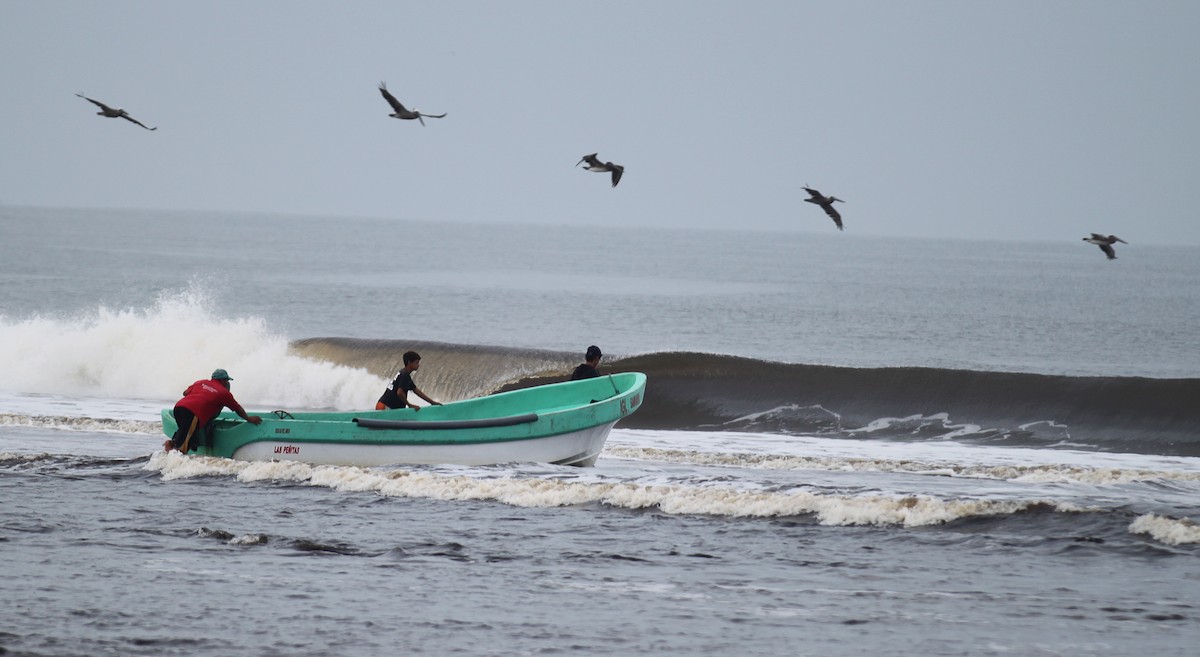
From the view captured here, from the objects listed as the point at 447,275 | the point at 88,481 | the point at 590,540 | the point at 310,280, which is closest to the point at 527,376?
the point at 88,481

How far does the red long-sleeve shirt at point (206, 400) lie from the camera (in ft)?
49.4

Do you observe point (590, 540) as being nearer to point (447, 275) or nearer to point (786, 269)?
point (447, 275)

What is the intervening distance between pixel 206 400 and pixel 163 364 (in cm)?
1457

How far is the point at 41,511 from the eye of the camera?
12406mm

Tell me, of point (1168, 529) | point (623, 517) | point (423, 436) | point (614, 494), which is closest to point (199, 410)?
point (423, 436)

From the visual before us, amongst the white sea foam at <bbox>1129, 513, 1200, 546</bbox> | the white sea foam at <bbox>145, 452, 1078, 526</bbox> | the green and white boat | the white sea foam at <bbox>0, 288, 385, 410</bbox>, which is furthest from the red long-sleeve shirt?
the white sea foam at <bbox>0, 288, 385, 410</bbox>

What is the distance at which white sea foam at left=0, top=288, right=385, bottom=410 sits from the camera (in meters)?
27.5

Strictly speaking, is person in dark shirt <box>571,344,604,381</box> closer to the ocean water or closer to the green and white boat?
the green and white boat

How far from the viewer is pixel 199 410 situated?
15.1 m

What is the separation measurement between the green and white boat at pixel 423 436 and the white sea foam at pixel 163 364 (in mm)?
11676

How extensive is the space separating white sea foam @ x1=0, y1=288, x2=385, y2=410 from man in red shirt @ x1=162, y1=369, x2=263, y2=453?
1158 centimetres

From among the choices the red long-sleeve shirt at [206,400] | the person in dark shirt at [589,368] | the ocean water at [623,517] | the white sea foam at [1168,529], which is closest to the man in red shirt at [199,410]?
the red long-sleeve shirt at [206,400]

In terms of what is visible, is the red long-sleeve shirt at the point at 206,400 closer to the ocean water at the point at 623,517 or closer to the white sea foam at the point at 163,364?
the ocean water at the point at 623,517

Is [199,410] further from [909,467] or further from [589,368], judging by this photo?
[909,467]
